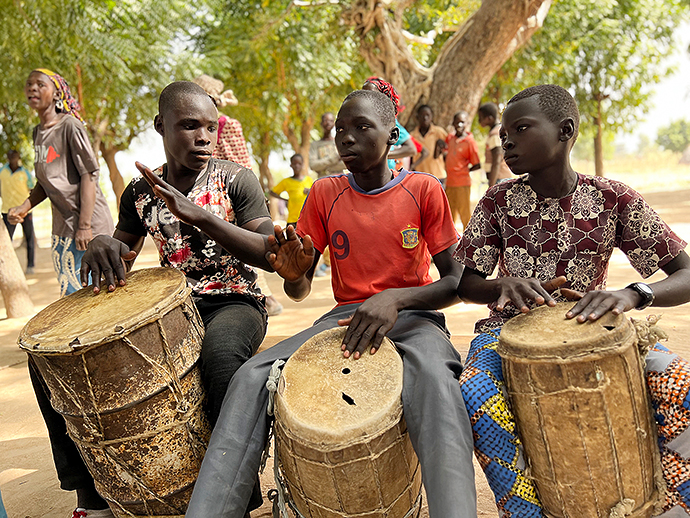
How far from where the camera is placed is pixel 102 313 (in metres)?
1.97

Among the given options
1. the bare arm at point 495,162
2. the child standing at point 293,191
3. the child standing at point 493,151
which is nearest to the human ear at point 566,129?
the child standing at point 493,151

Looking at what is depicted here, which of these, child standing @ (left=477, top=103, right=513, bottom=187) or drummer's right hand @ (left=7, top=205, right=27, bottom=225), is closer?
drummer's right hand @ (left=7, top=205, right=27, bottom=225)

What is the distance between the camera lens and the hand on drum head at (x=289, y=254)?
6.74 ft

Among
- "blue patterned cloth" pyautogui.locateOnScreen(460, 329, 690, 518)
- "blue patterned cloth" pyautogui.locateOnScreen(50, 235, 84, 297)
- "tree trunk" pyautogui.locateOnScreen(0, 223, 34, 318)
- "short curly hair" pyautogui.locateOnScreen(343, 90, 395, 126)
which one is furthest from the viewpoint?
"tree trunk" pyautogui.locateOnScreen(0, 223, 34, 318)

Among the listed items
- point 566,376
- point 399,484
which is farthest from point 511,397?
point 399,484

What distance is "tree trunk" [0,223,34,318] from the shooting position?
5.86 m

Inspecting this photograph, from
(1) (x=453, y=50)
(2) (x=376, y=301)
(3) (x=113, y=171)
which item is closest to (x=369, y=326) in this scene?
(2) (x=376, y=301)

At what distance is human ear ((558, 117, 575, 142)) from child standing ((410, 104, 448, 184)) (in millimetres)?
5366

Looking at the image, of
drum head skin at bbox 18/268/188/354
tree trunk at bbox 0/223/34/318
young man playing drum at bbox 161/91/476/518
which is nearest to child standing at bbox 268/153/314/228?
tree trunk at bbox 0/223/34/318

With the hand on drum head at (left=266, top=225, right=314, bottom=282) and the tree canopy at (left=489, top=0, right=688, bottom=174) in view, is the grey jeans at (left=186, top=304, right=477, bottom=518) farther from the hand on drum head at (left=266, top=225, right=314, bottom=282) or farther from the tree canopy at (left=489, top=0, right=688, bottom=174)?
the tree canopy at (left=489, top=0, right=688, bottom=174)

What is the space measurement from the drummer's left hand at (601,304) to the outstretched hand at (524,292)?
0.11 metres

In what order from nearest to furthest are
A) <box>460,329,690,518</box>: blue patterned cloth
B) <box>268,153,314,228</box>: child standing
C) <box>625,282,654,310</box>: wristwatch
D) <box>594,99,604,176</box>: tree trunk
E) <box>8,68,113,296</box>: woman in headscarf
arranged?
<box>460,329,690,518</box>: blue patterned cloth < <box>625,282,654,310</box>: wristwatch < <box>8,68,113,296</box>: woman in headscarf < <box>268,153,314,228</box>: child standing < <box>594,99,604,176</box>: tree trunk

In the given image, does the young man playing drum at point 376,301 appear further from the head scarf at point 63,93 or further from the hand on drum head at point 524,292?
the head scarf at point 63,93

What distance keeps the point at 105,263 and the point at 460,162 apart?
19.0 ft
